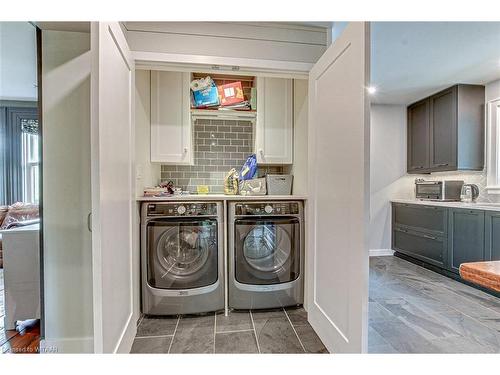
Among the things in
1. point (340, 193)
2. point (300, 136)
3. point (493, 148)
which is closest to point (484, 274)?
point (340, 193)

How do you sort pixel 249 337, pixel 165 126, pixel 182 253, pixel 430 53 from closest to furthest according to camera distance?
pixel 249 337 < pixel 182 253 < pixel 165 126 < pixel 430 53

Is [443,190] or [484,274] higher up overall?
[443,190]

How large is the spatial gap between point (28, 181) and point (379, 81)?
5.52 metres

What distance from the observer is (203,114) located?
235 cm

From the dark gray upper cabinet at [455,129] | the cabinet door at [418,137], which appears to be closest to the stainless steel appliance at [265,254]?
the dark gray upper cabinet at [455,129]

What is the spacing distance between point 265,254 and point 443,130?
124 inches

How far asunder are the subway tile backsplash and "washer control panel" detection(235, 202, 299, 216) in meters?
0.69

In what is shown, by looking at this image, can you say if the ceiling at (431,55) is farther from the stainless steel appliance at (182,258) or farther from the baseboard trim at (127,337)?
the baseboard trim at (127,337)

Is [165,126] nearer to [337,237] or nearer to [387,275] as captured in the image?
[337,237]

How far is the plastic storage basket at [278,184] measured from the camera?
7.39 feet

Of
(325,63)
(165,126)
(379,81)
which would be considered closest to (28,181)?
(165,126)

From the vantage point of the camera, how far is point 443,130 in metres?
3.29

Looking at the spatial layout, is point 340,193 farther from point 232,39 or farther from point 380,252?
point 380,252

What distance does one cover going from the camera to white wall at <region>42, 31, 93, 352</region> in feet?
Result: 4.66
